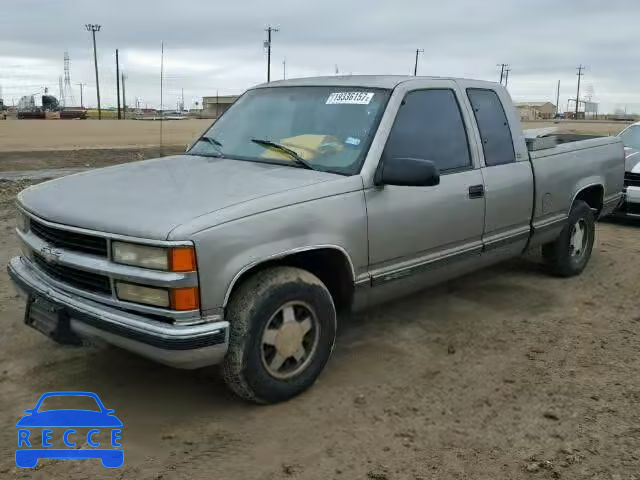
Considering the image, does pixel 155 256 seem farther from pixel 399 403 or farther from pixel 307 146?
pixel 399 403

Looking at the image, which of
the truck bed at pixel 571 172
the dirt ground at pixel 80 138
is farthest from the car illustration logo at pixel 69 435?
the dirt ground at pixel 80 138

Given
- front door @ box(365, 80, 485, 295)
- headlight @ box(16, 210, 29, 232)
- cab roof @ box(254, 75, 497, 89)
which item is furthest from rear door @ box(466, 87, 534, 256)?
headlight @ box(16, 210, 29, 232)

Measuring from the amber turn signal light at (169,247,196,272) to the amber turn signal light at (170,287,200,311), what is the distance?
10cm

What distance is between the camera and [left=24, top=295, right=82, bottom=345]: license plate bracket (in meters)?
3.37

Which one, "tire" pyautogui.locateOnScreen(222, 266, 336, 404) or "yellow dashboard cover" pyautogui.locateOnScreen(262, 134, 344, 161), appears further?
"yellow dashboard cover" pyautogui.locateOnScreen(262, 134, 344, 161)

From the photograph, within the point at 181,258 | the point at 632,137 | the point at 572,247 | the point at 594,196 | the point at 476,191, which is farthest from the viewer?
the point at 632,137

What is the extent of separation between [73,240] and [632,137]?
31.5ft

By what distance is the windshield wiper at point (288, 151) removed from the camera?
3.98 metres

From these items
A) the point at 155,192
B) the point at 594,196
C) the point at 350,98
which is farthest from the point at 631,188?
the point at 155,192

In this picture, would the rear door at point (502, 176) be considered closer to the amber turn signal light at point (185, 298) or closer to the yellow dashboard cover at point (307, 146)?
the yellow dashboard cover at point (307, 146)

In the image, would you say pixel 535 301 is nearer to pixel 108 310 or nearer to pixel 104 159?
pixel 108 310

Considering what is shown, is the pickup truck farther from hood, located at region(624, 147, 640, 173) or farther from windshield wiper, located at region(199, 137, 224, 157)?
hood, located at region(624, 147, 640, 173)

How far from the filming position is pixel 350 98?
431cm

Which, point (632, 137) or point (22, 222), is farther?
point (632, 137)
